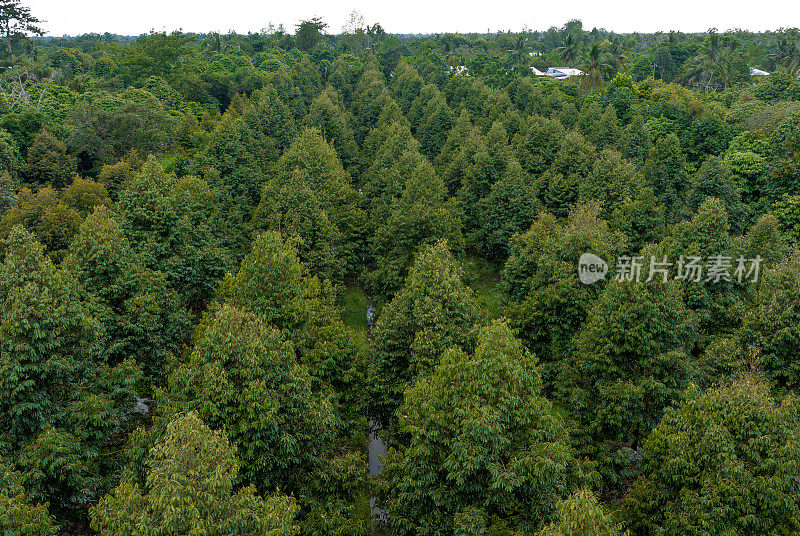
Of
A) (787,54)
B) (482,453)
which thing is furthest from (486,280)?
(787,54)

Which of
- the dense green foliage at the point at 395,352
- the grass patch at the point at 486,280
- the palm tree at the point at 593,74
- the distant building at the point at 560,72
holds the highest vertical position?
the palm tree at the point at 593,74

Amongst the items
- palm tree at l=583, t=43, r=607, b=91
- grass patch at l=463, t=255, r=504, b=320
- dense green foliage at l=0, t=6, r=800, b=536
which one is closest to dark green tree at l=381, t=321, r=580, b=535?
dense green foliage at l=0, t=6, r=800, b=536

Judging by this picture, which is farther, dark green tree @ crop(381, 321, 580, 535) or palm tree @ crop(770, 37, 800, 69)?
palm tree @ crop(770, 37, 800, 69)

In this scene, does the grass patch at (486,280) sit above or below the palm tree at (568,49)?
below

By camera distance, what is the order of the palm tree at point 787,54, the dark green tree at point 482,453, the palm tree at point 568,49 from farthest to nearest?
the palm tree at point 568,49, the palm tree at point 787,54, the dark green tree at point 482,453

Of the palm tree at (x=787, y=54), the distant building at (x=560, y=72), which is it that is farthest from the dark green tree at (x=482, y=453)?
the distant building at (x=560, y=72)

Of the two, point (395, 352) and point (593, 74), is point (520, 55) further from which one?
point (395, 352)

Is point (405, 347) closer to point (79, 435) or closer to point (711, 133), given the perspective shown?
point (79, 435)

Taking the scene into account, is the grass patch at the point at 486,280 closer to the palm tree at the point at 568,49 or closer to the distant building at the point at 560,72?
the palm tree at the point at 568,49

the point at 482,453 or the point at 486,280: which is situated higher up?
the point at 482,453

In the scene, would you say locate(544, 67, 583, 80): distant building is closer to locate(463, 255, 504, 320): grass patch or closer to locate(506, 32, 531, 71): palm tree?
locate(506, 32, 531, 71): palm tree

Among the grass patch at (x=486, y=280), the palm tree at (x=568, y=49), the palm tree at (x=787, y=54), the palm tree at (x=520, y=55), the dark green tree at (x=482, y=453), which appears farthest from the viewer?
the palm tree at (x=520, y=55)
